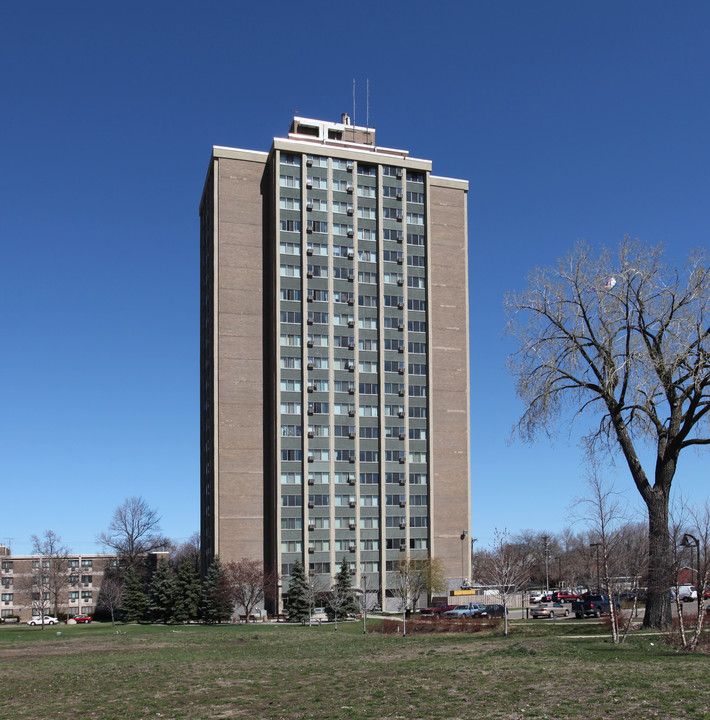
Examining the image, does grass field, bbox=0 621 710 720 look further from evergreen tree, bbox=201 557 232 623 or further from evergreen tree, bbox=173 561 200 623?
evergreen tree, bbox=173 561 200 623

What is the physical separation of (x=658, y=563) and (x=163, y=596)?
60.2 m

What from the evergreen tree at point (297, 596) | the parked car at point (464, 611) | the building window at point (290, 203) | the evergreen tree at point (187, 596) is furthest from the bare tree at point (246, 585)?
the building window at point (290, 203)

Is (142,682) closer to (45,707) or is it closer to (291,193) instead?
(45,707)

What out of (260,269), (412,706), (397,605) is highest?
(260,269)

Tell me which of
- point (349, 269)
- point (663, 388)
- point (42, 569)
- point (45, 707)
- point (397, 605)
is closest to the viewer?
point (45, 707)

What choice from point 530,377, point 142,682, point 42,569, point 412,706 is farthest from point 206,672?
point 42,569

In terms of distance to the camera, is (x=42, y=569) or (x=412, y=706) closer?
(x=412, y=706)

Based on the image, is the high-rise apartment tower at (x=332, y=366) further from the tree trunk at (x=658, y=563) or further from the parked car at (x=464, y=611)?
the tree trunk at (x=658, y=563)

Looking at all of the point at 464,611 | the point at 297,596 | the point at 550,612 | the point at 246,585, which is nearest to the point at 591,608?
the point at 550,612

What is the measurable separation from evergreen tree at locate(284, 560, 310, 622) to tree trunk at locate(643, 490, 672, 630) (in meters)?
44.6

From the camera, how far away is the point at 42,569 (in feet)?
375

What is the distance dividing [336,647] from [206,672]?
1226 centimetres

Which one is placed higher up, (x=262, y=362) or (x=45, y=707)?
(x=262, y=362)

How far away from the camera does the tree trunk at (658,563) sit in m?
32.0
